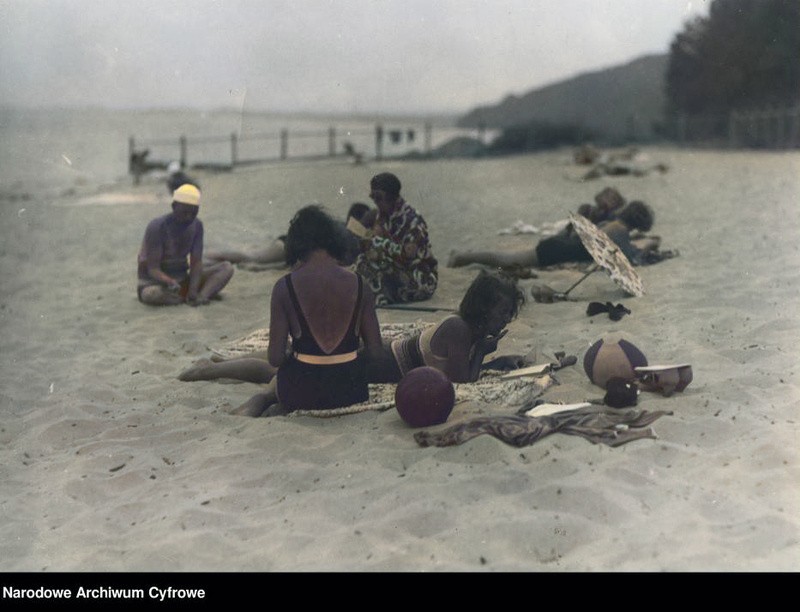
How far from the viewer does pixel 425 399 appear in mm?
4508

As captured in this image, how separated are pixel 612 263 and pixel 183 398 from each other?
10.4ft

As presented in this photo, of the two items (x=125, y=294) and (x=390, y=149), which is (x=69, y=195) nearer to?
(x=390, y=149)

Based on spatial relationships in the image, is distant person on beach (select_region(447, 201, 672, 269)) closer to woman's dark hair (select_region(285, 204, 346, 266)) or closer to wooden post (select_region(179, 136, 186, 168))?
woman's dark hair (select_region(285, 204, 346, 266))

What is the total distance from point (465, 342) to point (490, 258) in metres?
3.47

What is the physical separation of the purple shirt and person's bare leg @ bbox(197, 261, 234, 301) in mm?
190

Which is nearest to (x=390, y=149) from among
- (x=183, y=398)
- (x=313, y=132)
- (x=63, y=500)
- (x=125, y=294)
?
(x=313, y=132)

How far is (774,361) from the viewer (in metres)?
5.10

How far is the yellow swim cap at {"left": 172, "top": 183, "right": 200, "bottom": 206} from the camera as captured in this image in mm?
7527

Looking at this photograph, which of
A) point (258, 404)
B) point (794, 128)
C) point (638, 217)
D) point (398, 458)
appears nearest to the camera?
point (398, 458)

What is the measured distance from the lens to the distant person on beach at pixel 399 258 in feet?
23.2

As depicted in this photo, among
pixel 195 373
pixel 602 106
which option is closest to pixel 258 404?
pixel 195 373

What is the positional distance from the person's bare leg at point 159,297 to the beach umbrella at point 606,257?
3.19 meters

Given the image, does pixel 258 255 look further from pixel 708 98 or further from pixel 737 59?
pixel 708 98

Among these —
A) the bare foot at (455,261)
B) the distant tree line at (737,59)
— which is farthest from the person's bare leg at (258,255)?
the distant tree line at (737,59)
